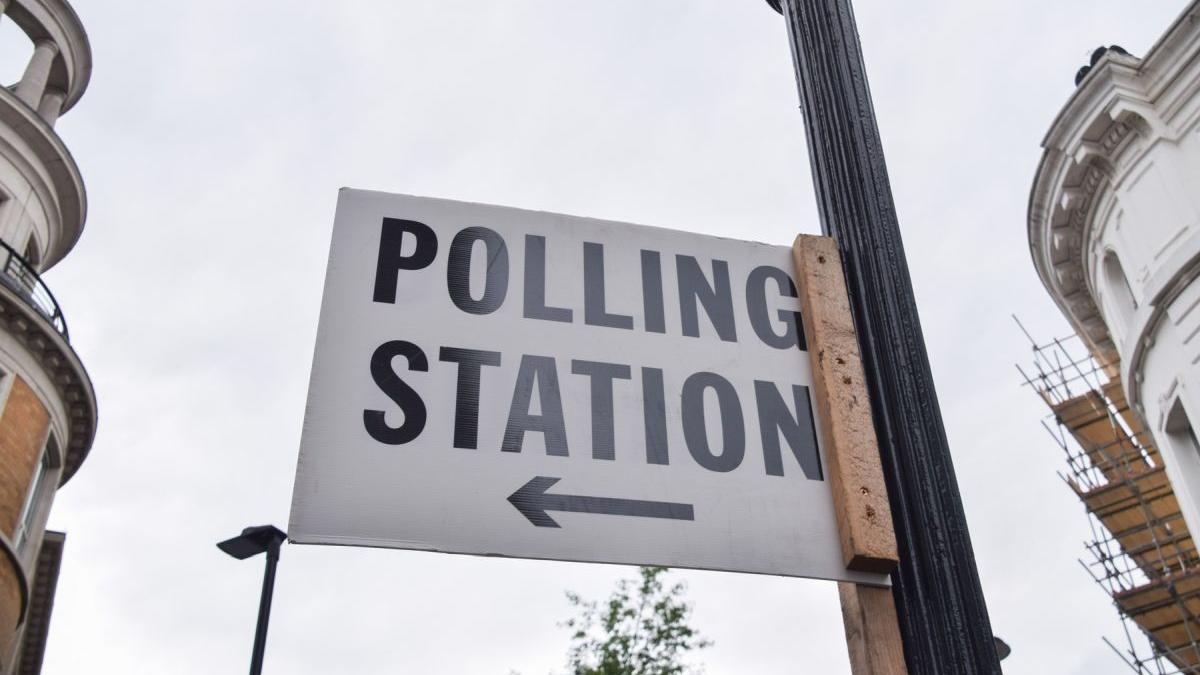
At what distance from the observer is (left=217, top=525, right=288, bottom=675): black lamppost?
11.9 metres

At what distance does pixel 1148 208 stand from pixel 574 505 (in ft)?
60.7

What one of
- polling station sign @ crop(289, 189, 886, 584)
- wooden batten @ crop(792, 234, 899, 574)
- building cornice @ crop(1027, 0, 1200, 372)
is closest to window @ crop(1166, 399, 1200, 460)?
building cornice @ crop(1027, 0, 1200, 372)

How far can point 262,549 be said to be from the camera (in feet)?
41.3

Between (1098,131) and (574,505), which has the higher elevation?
(1098,131)

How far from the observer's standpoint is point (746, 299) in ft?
9.78

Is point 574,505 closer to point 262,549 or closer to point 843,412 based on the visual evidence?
point 843,412

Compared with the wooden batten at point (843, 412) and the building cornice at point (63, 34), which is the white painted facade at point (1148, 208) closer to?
the wooden batten at point (843, 412)

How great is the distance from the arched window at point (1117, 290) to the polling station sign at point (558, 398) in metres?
18.9

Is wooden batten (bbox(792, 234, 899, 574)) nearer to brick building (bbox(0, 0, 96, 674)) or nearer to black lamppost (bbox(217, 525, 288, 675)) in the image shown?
black lamppost (bbox(217, 525, 288, 675))

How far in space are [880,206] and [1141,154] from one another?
17910 millimetres

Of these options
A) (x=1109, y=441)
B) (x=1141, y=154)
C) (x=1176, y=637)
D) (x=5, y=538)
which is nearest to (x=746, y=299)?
(x=1141, y=154)

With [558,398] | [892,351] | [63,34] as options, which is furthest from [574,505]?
[63,34]

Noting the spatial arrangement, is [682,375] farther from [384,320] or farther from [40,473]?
[40,473]

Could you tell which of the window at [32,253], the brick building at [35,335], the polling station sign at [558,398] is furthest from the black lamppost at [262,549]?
the window at [32,253]
